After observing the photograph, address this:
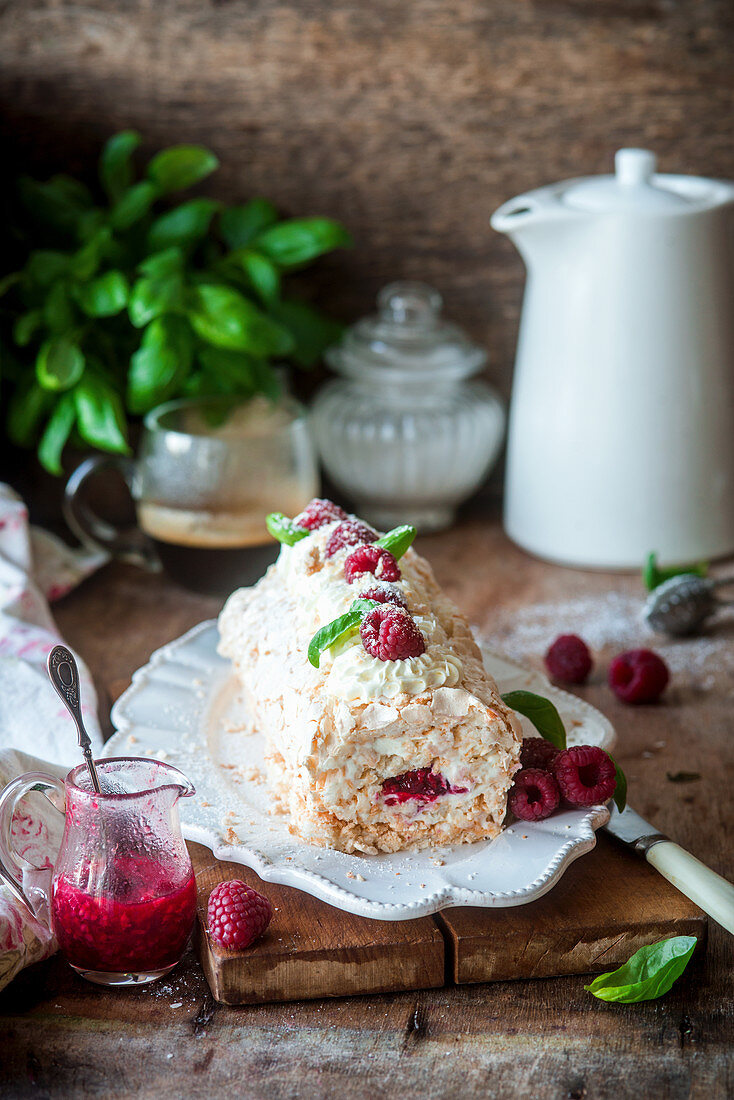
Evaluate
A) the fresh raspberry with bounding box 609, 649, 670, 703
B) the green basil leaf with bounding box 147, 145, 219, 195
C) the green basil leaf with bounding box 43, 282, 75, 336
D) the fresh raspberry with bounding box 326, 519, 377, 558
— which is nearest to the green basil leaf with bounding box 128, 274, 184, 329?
the green basil leaf with bounding box 43, 282, 75, 336

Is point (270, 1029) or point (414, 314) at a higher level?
point (414, 314)

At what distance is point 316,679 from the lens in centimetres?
115

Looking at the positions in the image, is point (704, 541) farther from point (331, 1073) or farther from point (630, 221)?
point (331, 1073)

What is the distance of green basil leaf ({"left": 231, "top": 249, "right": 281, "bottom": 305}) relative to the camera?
1.94 m

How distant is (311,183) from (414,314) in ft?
1.12

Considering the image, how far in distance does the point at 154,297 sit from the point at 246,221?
0.35 metres

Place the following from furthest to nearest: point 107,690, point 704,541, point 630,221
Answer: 1. point 704,541
2. point 630,221
3. point 107,690

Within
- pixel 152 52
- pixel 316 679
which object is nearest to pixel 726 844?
pixel 316 679

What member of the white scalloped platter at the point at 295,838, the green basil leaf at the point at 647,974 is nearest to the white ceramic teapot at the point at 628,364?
the white scalloped platter at the point at 295,838

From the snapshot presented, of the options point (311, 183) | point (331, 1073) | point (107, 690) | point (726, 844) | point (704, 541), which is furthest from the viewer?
point (311, 183)

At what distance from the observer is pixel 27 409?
1.93 metres

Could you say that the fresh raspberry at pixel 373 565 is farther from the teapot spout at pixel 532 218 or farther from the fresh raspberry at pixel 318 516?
the teapot spout at pixel 532 218

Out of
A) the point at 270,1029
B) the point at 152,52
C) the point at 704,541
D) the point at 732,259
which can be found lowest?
the point at 704,541

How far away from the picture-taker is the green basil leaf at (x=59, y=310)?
1.86m
